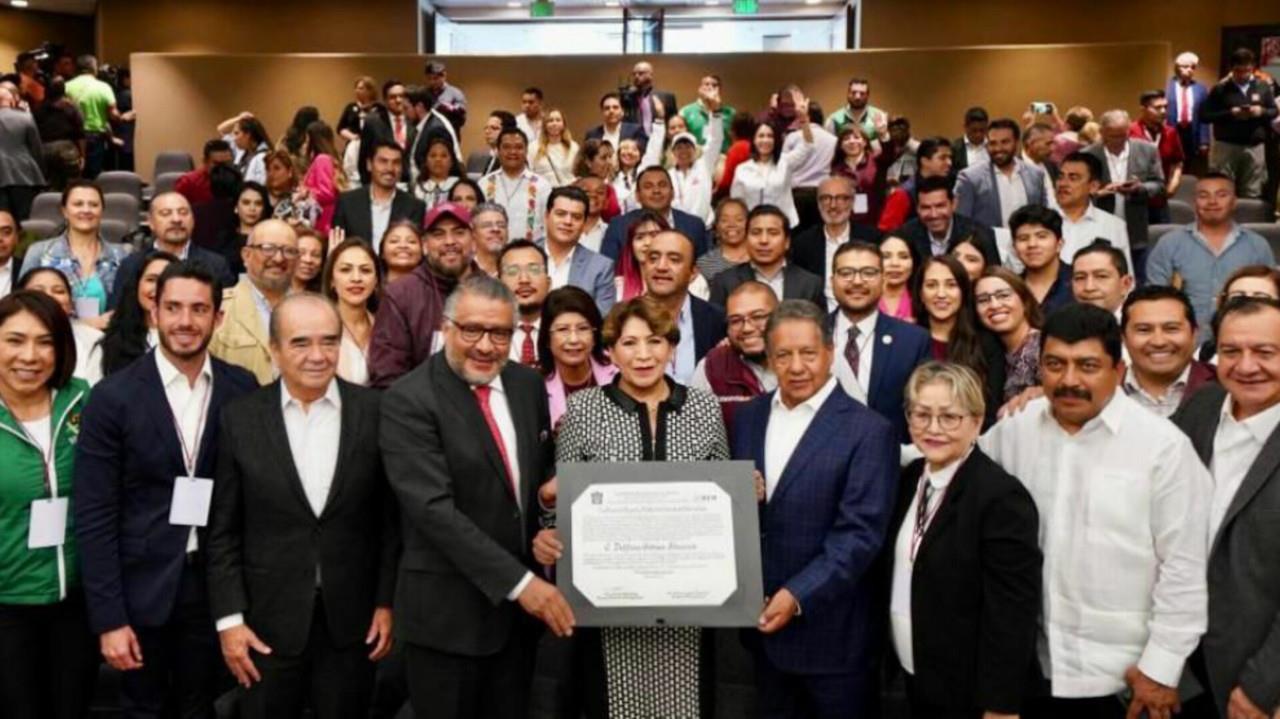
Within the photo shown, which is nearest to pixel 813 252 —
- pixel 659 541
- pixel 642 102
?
pixel 659 541

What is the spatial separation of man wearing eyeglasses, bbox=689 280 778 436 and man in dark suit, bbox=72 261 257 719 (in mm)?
1546

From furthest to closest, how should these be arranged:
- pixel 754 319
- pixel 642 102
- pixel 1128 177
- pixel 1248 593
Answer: pixel 642 102 → pixel 1128 177 → pixel 754 319 → pixel 1248 593

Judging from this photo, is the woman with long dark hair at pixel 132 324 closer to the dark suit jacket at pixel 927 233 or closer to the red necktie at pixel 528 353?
the red necktie at pixel 528 353

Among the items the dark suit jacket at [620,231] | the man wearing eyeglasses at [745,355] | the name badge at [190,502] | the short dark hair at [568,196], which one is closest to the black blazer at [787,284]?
the dark suit jacket at [620,231]

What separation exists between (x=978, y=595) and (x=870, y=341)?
1.43 m

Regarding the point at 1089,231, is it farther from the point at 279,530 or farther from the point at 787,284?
the point at 279,530

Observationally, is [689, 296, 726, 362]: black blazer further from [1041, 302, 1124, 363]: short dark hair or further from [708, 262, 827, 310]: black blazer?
[1041, 302, 1124, 363]: short dark hair

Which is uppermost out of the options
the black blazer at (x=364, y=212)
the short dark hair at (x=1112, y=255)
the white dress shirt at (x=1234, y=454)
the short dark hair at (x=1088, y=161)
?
the short dark hair at (x=1088, y=161)

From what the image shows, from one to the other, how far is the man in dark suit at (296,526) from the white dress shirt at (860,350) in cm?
163

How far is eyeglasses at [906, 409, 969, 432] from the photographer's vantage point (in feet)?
9.25

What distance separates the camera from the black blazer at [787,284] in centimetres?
496

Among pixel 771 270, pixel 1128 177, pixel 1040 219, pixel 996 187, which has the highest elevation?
pixel 1128 177

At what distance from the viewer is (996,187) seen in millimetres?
6949

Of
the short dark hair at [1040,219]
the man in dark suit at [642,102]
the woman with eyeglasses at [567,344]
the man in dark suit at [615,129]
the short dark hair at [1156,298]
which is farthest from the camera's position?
the man in dark suit at [642,102]
